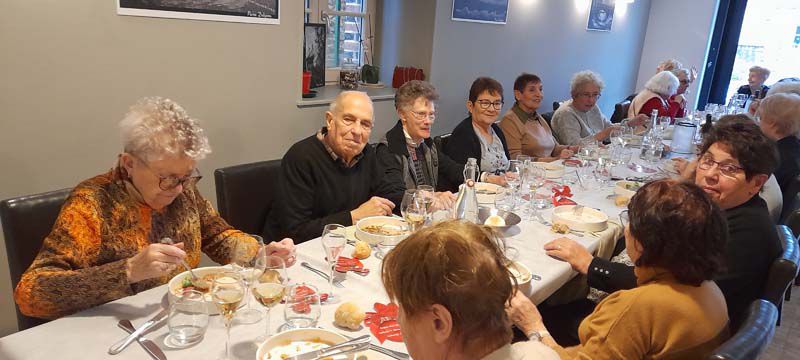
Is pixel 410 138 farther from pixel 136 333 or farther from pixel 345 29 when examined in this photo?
pixel 345 29

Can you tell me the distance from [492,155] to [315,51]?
5.38 feet

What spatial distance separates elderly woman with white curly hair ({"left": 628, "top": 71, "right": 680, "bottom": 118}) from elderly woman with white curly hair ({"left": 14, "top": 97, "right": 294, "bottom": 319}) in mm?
4894

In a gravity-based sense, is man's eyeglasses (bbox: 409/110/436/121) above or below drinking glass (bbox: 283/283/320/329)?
above

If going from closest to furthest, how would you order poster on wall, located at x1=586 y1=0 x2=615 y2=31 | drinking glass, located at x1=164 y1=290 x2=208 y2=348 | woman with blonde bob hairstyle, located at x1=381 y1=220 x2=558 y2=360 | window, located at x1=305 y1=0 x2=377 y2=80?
woman with blonde bob hairstyle, located at x1=381 y1=220 x2=558 y2=360 → drinking glass, located at x1=164 y1=290 x2=208 y2=348 → window, located at x1=305 y1=0 x2=377 y2=80 → poster on wall, located at x1=586 y1=0 x2=615 y2=31

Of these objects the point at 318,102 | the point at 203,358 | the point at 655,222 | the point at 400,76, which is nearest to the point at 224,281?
the point at 203,358

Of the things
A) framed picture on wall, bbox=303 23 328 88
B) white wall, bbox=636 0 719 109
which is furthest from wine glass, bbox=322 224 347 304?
white wall, bbox=636 0 719 109

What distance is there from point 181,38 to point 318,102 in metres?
1.07

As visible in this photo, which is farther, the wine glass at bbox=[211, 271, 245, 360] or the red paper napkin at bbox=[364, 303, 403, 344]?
the red paper napkin at bbox=[364, 303, 403, 344]

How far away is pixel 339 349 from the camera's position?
48.4 inches

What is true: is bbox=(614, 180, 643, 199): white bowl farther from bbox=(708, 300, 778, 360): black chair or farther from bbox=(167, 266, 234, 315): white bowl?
bbox=(167, 266, 234, 315): white bowl


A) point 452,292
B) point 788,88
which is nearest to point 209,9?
point 452,292

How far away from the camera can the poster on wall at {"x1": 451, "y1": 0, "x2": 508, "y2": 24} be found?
4.79m

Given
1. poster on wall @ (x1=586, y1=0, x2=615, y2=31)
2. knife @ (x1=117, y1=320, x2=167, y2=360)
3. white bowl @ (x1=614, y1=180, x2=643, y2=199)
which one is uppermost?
poster on wall @ (x1=586, y1=0, x2=615, y2=31)

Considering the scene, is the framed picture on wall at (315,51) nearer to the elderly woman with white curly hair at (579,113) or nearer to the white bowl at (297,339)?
the elderly woman with white curly hair at (579,113)
